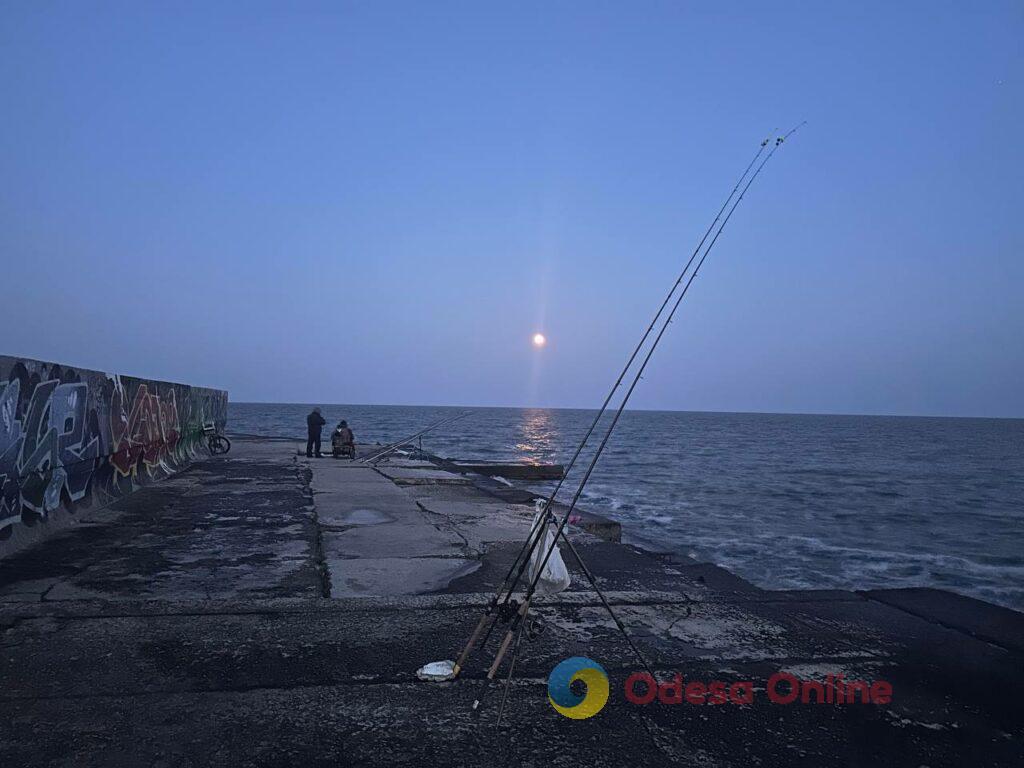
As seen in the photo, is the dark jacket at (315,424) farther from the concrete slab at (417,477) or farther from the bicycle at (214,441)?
the concrete slab at (417,477)

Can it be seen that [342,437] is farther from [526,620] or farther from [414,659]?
[414,659]

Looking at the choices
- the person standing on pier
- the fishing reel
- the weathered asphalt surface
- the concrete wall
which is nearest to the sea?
the weathered asphalt surface

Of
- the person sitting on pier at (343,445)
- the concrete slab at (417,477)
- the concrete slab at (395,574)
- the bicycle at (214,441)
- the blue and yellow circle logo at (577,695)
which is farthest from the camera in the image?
the person sitting on pier at (343,445)

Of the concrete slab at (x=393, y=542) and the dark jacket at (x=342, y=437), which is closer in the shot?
Answer: the concrete slab at (x=393, y=542)

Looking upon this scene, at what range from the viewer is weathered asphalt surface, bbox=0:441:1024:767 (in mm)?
2865

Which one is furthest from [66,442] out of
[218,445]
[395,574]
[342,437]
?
[342,437]

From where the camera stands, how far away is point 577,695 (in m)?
3.39

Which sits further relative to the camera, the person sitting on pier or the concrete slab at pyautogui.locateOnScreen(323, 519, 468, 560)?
the person sitting on pier

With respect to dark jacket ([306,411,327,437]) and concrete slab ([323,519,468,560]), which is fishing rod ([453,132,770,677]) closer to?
concrete slab ([323,519,468,560])

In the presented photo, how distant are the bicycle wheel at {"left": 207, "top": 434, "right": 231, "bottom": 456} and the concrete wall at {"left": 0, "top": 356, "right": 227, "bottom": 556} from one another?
5.46 m

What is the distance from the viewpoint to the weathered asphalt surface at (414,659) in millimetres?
2865

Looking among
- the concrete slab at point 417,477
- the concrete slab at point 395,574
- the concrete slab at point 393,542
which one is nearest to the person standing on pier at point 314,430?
the concrete slab at point 417,477

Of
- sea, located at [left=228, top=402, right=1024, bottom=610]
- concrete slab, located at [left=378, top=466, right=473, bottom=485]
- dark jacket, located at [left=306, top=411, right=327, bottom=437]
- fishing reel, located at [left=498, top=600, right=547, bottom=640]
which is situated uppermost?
dark jacket, located at [left=306, top=411, right=327, bottom=437]

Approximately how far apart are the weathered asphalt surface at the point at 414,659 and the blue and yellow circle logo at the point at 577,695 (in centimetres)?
6
